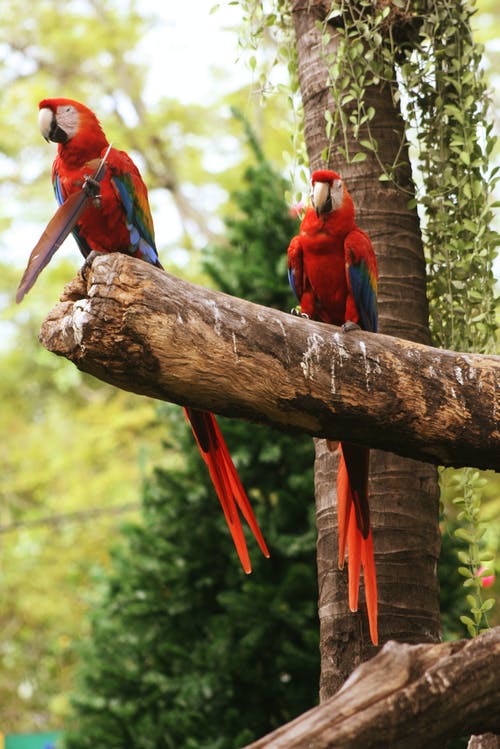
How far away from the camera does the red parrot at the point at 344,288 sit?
5.49ft

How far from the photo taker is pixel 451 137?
1.96 meters

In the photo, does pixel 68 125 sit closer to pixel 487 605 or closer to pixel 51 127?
pixel 51 127

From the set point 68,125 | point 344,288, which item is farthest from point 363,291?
point 68,125

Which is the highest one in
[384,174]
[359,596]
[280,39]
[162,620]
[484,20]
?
[484,20]

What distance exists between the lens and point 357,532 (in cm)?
169

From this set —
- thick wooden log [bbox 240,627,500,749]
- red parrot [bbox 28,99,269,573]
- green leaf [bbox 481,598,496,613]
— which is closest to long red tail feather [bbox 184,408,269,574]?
red parrot [bbox 28,99,269,573]

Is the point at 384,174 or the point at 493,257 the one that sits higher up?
the point at 384,174

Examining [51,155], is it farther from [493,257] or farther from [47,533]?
[493,257]

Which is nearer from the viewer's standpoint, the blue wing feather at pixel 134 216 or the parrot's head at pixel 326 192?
the parrot's head at pixel 326 192

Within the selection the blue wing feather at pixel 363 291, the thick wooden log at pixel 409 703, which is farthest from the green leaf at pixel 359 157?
the thick wooden log at pixel 409 703

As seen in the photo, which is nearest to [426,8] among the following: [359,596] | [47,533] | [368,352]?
[368,352]

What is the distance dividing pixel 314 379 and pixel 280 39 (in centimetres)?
119

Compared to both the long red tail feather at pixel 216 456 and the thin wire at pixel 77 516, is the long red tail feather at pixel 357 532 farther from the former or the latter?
the thin wire at pixel 77 516

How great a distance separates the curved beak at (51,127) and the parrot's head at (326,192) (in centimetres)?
59
